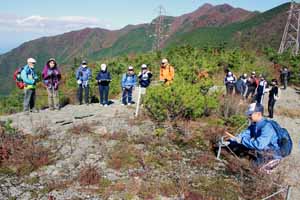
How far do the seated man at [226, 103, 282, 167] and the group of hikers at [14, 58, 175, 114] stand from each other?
4534 millimetres

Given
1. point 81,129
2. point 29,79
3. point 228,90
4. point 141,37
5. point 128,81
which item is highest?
point 141,37

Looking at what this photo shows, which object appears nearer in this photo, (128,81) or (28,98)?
(28,98)

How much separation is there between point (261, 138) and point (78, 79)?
8.28 meters

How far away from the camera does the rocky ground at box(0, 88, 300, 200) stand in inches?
251

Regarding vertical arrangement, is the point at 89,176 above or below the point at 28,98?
below

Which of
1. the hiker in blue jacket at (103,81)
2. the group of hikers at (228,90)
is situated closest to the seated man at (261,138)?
the group of hikers at (228,90)

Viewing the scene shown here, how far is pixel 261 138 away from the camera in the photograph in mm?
6812

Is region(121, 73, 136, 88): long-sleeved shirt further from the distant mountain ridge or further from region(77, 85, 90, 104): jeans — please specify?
the distant mountain ridge

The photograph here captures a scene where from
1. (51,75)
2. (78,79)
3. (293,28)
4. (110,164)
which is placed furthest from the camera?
(293,28)

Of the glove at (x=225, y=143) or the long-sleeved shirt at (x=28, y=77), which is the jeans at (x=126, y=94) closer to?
the long-sleeved shirt at (x=28, y=77)

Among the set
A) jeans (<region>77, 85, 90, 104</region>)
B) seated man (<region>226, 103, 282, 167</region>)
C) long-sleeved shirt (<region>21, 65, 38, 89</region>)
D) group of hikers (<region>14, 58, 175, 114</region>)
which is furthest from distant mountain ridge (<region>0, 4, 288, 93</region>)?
seated man (<region>226, 103, 282, 167</region>)

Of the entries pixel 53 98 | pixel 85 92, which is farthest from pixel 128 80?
pixel 53 98

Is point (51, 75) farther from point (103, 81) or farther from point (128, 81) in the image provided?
point (128, 81)

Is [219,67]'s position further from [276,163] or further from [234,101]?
[276,163]
